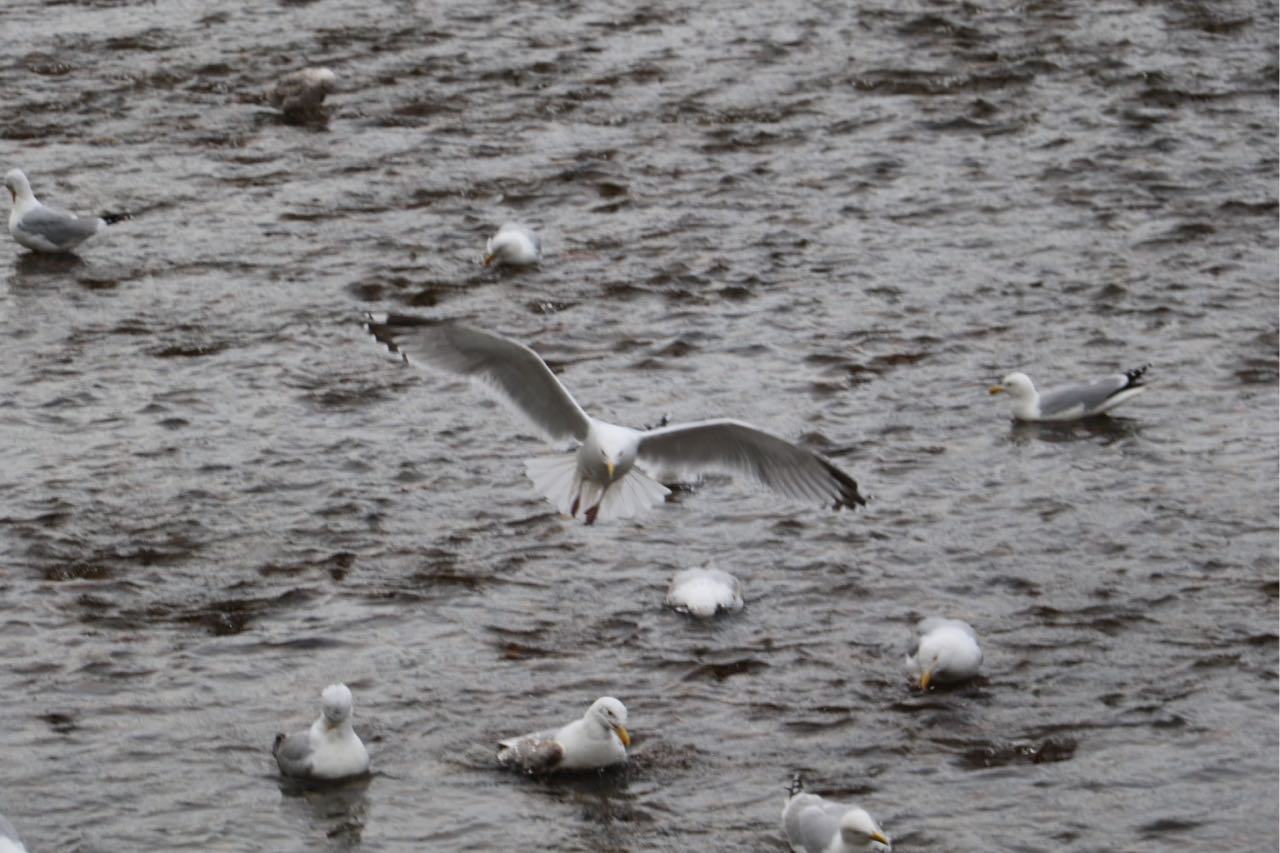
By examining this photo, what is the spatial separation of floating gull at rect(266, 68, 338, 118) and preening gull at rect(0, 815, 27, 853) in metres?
11.8

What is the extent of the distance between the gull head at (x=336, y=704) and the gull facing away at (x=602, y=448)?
2372 millimetres

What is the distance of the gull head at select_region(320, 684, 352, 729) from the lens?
28.7ft

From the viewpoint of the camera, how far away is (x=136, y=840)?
8523mm

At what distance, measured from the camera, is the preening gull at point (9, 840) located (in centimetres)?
784

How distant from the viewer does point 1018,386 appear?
12984 mm

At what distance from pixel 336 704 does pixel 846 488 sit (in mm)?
3068

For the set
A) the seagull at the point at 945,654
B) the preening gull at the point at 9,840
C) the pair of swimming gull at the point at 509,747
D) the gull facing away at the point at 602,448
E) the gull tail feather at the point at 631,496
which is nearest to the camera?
the preening gull at the point at 9,840

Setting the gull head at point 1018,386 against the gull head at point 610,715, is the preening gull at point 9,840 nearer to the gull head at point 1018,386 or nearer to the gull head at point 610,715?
the gull head at point 610,715

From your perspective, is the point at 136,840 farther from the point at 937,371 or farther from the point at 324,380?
the point at 937,371

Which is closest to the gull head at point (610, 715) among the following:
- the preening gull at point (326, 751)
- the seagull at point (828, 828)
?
the seagull at point (828, 828)

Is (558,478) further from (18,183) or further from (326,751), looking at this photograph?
(18,183)

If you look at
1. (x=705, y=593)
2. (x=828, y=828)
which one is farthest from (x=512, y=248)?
(x=828, y=828)

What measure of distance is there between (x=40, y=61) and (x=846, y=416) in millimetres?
10886

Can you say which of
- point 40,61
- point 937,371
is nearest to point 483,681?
point 937,371
